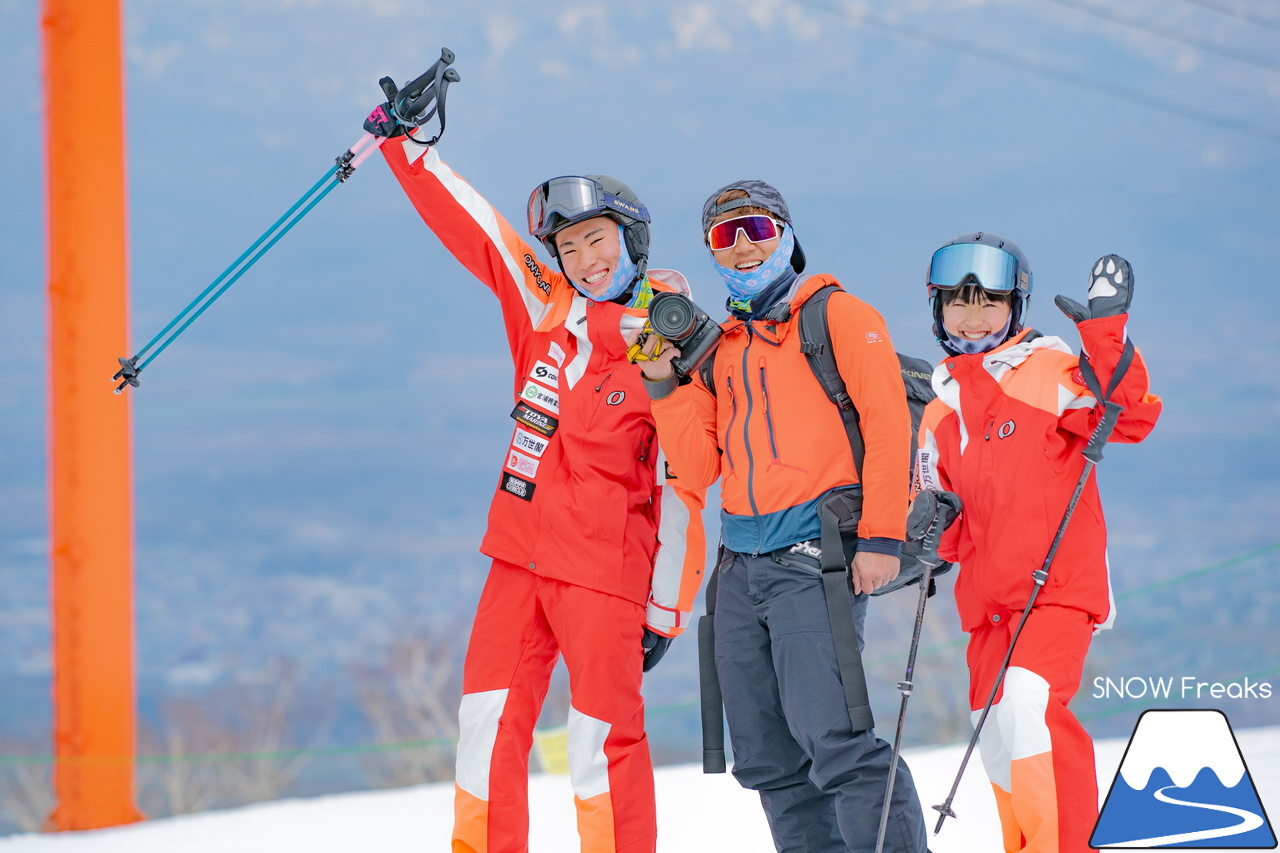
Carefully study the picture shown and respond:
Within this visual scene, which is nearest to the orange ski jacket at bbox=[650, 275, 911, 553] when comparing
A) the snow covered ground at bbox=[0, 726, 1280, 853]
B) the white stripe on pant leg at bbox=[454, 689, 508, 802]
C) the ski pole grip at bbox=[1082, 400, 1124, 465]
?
the ski pole grip at bbox=[1082, 400, 1124, 465]

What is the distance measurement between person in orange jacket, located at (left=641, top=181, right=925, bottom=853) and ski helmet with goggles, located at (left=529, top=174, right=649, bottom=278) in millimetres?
217

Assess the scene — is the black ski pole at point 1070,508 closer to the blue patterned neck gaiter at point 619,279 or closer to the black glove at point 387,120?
the blue patterned neck gaiter at point 619,279

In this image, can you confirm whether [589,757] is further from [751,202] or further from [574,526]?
[751,202]

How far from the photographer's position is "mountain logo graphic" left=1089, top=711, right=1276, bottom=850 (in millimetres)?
2834

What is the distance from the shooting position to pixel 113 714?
5340 millimetres

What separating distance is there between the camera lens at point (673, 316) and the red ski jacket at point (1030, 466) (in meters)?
0.62

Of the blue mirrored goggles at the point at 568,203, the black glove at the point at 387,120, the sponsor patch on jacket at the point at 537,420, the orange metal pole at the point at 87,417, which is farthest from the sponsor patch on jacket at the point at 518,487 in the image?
the orange metal pole at the point at 87,417

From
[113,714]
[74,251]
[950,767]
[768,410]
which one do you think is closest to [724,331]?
[768,410]

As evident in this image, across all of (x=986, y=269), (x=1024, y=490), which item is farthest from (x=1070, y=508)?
(x=986, y=269)

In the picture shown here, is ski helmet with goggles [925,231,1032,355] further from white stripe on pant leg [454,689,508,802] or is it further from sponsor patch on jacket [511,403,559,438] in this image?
white stripe on pant leg [454,689,508,802]

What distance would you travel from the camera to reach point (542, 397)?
2529mm

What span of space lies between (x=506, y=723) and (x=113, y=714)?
3.70 m

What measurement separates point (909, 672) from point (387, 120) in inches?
62.9

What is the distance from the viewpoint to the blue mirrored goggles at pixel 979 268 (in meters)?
2.44
